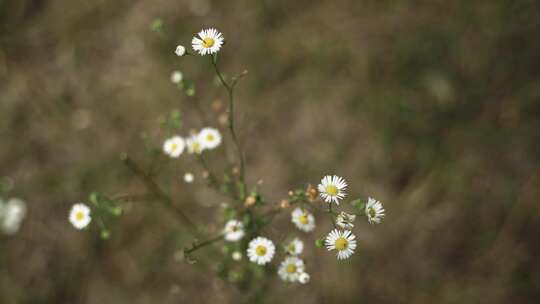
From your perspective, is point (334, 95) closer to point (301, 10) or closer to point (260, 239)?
point (301, 10)

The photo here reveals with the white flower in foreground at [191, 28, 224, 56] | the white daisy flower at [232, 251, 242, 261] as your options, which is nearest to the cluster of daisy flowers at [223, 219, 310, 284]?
the white daisy flower at [232, 251, 242, 261]

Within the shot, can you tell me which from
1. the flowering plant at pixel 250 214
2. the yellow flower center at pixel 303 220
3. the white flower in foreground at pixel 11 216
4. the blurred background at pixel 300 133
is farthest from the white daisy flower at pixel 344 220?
the white flower in foreground at pixel 11 216

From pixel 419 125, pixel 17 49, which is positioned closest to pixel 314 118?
pixel 419 125

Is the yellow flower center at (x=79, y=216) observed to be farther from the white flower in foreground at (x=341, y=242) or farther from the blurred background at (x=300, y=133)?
the white flower in foreground at (x=341, y=242)

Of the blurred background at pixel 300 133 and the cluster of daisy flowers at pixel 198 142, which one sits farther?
the blurred background at pixel 300 133

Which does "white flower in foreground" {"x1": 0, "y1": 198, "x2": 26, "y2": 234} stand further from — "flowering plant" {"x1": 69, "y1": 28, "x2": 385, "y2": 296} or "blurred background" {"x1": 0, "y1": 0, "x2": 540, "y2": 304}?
"flowering plant" {"x1": 69, "y1": 28, "x2": 385, "y2": 296}

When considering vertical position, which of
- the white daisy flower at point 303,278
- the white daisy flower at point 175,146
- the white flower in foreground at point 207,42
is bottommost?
the white daisy flower at point 303,278
